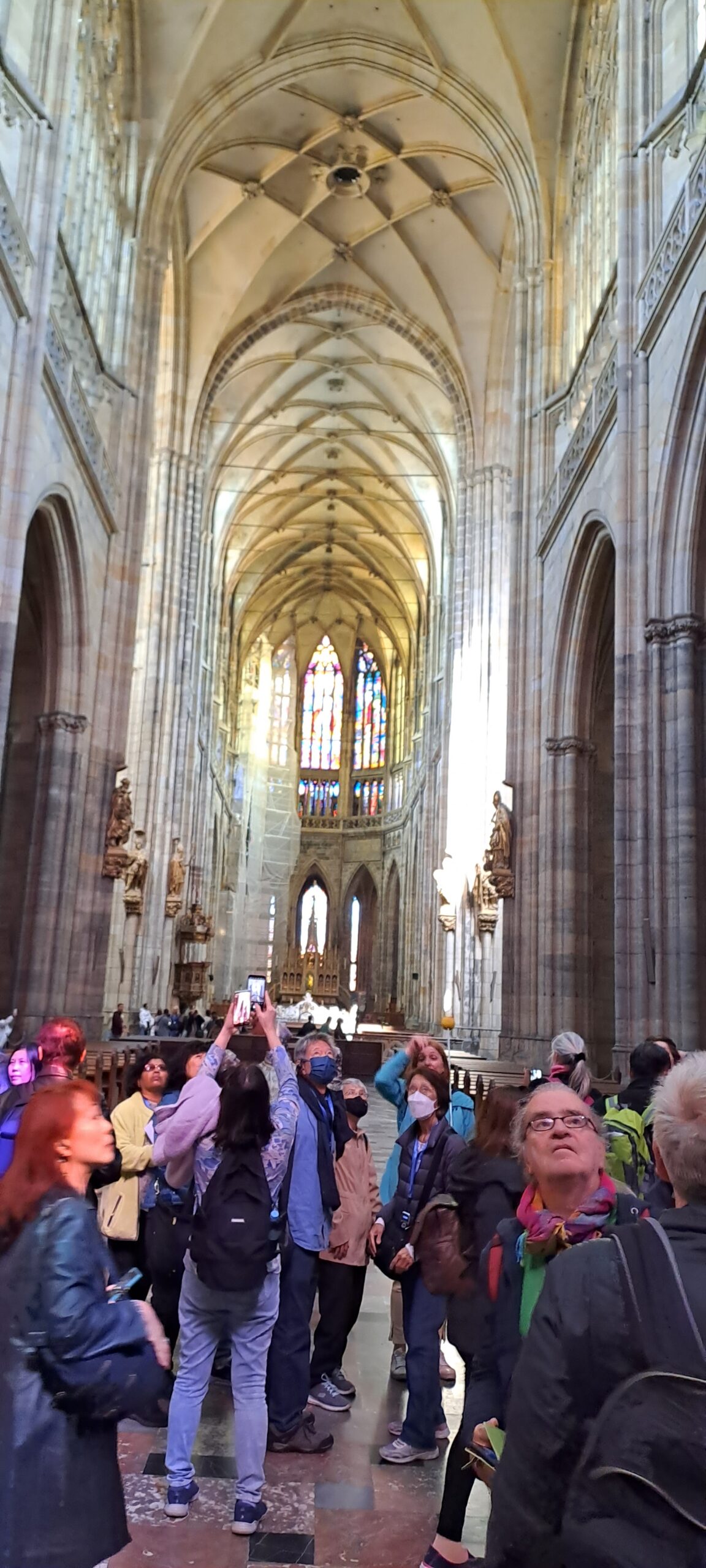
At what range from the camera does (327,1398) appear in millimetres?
4922

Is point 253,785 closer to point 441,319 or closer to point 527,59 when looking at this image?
point 441,319

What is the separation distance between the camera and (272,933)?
1886 inches

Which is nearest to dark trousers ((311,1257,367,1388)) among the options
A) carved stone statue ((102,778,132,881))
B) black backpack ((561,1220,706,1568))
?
black backpack ((561,1220,706,1568))

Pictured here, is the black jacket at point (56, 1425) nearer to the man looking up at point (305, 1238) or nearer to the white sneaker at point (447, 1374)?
the man looking up at point (305, 1238)

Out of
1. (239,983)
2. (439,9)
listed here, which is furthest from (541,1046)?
(239,983)

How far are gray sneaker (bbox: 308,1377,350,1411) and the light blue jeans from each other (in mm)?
1026

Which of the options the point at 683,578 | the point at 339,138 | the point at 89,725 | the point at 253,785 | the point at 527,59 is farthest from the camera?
the point at 253,785

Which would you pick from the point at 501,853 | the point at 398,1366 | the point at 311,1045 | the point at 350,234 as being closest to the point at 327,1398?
the point at 398,1366

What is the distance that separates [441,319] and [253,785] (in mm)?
24645

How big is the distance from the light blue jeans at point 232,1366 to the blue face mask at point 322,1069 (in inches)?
38.1

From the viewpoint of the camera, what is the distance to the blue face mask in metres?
4.84

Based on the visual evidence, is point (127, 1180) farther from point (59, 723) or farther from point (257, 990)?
point (59, 723)

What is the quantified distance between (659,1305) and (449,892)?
24088mm

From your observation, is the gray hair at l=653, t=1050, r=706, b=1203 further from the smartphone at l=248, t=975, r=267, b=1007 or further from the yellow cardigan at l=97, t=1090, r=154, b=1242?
the yellow cardigan at l=97, t=1090, r=154, b=1242
